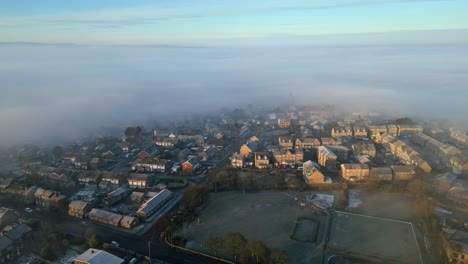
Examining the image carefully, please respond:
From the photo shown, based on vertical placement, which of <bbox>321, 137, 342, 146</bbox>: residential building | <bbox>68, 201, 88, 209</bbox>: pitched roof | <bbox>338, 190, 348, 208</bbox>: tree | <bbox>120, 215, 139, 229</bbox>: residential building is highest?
<bbox>321, 137, 342, 146</bbox>: residential building

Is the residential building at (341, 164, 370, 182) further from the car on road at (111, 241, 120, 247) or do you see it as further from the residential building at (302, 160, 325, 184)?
the car on road at (111, 241, 120, 247)

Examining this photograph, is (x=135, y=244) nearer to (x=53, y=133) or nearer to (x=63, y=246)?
(x=63, y=246)

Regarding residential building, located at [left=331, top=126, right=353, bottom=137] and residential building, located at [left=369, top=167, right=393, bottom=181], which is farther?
residential building, located at [left=331, top=126, right=353, bottom=137]

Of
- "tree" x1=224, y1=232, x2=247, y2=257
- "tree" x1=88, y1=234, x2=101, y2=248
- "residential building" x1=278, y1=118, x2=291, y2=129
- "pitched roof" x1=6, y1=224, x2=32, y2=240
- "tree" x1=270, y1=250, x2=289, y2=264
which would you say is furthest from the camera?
"residential building" x1=278, y1=118, x2=291, y2=129

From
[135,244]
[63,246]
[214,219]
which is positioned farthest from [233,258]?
[63,246]

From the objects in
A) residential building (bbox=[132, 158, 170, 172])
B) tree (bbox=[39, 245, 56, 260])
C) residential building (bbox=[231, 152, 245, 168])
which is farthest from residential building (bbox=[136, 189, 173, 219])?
residential building (bbox=[231, 152, 245, 168])

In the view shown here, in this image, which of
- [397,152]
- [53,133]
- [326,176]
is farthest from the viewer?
[53,133]

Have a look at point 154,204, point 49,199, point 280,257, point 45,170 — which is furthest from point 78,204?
point 280,257
